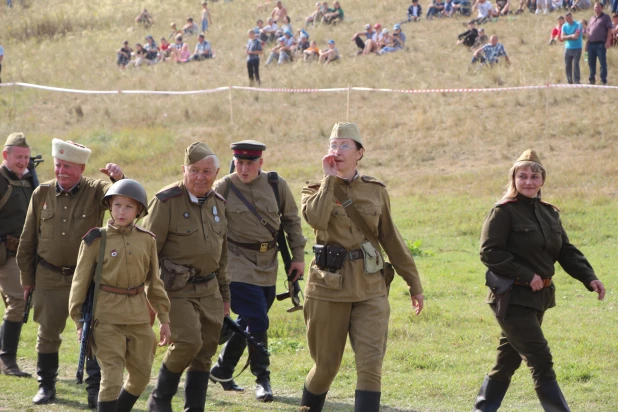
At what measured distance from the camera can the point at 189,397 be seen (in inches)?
250

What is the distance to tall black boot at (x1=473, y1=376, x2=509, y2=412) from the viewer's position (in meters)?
6.31

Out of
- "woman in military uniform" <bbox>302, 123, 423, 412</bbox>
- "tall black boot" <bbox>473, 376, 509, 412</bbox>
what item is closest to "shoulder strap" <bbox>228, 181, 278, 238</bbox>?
"woman in military uniform" <bbox>302, 123, 423, 412</bbox>

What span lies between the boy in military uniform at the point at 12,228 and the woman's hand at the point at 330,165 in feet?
10.3

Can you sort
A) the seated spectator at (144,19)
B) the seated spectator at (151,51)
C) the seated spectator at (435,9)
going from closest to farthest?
the seated spectator at (435,9) < the seated spectator at (151,51) < the seated spectator at (144,19)

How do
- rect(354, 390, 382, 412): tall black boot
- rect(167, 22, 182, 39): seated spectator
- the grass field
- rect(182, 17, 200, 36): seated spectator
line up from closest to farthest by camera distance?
rect(354, 390, 382, 412): tall black boot
the grass field
rect(167, 22, 182, 39): seated spectator
rect(182, 17, 200, 36): seated spectator

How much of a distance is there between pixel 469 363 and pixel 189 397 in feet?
9.39

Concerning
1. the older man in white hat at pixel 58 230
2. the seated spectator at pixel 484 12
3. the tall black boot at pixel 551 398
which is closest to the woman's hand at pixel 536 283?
the tall black boot at pixel 551 398

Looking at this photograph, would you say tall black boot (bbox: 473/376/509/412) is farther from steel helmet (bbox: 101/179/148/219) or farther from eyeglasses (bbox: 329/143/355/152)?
steel helmet (bbox: 101/179/148/219)

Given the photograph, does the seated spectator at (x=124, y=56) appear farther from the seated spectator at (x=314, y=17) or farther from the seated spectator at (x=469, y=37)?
the seated spectator at (x=469, y=37)

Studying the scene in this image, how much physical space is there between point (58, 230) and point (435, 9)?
90.7 ft

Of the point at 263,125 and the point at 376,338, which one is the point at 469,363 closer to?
the point at 376,338

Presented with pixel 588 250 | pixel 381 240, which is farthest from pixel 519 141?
pixel 381 240

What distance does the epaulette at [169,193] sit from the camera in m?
6.11

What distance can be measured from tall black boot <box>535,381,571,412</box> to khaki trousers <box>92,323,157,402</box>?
2.60m
